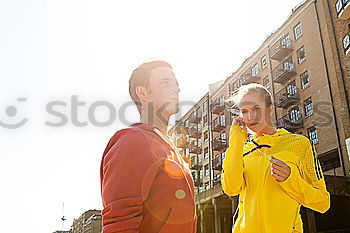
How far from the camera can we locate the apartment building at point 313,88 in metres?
20.0

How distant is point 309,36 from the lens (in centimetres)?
2683

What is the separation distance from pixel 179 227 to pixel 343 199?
20.0m

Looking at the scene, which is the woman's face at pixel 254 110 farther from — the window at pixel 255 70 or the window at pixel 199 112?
the window at pixel 199 112

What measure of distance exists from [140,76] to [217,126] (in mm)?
39561

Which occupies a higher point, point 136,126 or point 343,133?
point 343,133

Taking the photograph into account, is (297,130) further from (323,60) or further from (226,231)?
(226,231)

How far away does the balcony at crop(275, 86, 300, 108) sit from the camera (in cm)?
2732

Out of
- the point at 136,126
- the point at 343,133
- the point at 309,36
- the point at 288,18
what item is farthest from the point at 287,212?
the point at 288,18


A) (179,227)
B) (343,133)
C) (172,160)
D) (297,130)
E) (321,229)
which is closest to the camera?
(179,227)

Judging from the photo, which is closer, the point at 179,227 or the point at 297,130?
the point at 179,227

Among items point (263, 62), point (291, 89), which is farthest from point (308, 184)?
point (263, 62)

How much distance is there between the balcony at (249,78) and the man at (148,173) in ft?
107

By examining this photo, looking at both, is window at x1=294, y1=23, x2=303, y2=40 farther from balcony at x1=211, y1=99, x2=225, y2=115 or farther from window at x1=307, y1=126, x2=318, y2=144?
balcony at x1=211, y1=99, x2=225, y2=115

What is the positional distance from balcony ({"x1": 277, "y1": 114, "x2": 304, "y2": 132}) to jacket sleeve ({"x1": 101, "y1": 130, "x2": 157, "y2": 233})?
2631cm
